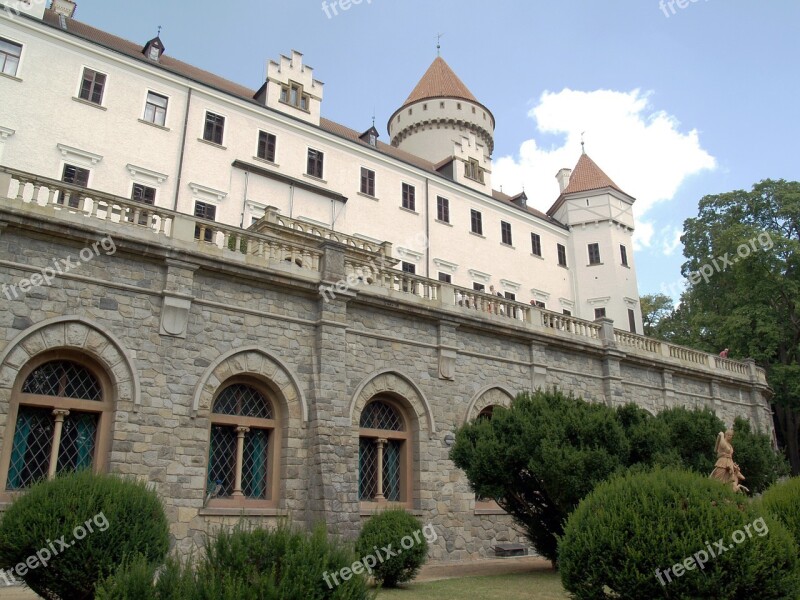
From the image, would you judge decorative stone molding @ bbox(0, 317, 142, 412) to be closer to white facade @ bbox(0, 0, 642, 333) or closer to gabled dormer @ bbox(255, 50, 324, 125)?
white facade @ bbox(0, 0, 642, 333)

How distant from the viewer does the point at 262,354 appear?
16.1m

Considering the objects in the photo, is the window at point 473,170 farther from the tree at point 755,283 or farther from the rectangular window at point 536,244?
the tree at point 755,283

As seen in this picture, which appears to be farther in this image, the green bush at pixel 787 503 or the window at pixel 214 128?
the window at pixel 214 128

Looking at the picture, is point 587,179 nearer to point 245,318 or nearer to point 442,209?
point 442,209

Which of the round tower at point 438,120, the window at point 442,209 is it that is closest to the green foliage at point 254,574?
the window at point 442,209

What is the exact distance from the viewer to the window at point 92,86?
77.8ft

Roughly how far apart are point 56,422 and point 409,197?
2109cm

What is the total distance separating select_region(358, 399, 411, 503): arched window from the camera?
17.6 m

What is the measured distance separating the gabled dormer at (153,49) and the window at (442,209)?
548 inches

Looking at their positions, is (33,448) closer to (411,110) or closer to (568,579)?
(568,579)

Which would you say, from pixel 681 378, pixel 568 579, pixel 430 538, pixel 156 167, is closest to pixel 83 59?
pixel 156 167

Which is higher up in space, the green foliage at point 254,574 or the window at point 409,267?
the window at point 409,267

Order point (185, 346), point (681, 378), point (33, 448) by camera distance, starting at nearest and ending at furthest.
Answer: point (33, 448) → point (185, 346) → point (681, 378)

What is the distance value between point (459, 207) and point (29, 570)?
27.6 m
